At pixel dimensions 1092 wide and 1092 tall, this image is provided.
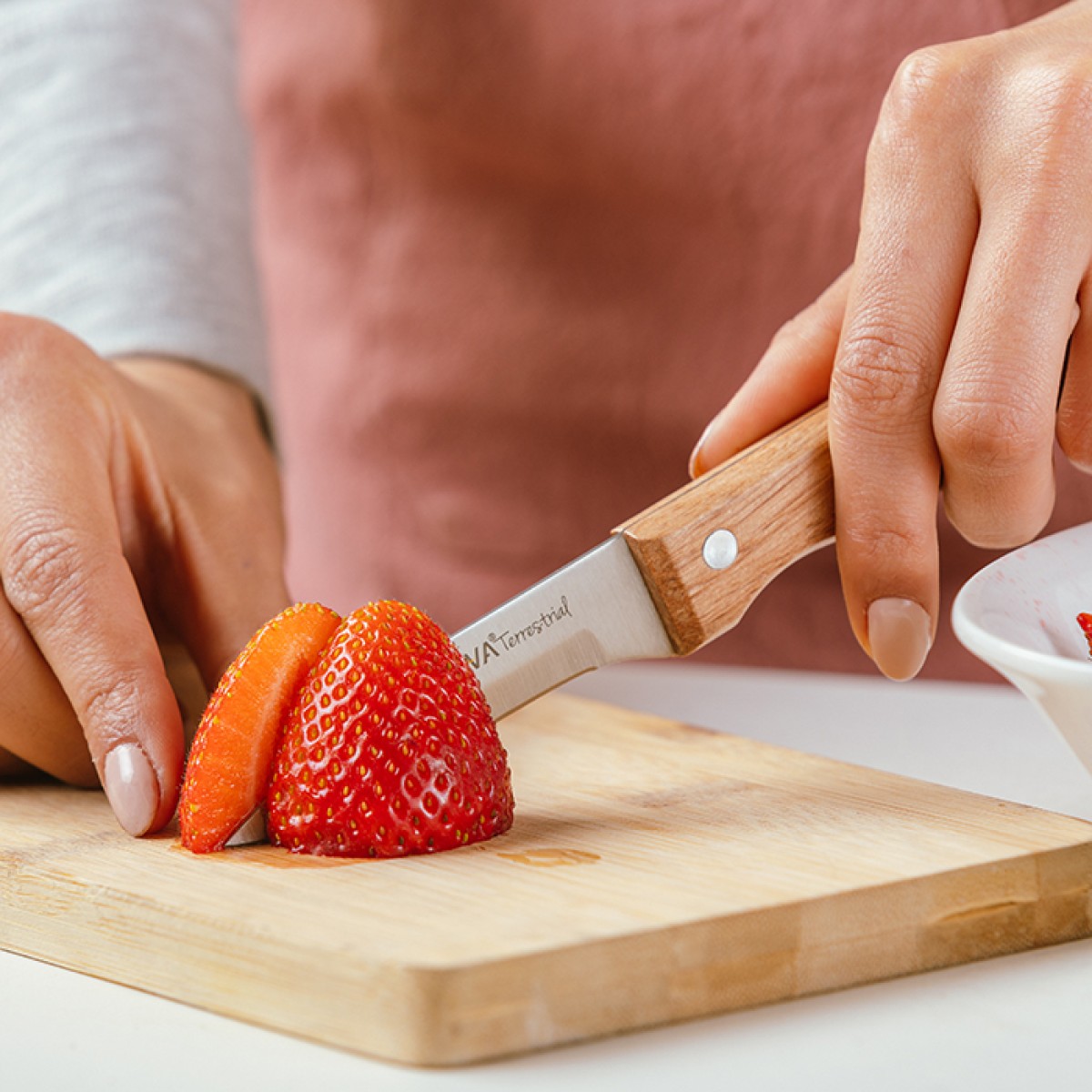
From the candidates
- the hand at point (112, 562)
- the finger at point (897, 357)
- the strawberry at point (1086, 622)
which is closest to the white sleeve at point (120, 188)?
the hand at point (112, 562)

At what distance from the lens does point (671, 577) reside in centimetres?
91

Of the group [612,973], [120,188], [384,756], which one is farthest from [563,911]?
[120,188]

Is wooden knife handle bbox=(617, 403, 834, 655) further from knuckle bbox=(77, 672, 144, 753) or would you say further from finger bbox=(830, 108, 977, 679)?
knuckle bbox=(77, 672, 144, 753)

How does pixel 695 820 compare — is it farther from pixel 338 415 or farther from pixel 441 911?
pixel 338 415

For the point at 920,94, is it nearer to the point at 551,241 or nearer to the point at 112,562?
the point at 112,562

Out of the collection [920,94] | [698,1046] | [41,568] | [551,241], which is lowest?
[698,1046]

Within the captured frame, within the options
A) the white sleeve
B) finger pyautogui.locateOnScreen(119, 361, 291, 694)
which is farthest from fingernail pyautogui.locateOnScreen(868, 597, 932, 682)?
the white sleeve

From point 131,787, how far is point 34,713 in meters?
0.11

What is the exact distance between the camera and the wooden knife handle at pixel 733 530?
0.90 metres

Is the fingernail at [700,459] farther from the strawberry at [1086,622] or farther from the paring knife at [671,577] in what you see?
the strawberry at [1086,622]

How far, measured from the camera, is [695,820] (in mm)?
896

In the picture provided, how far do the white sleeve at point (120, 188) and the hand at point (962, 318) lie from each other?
57cm

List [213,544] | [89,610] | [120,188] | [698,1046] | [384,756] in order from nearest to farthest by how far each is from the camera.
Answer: [698,1046], [384,756], [89,610], [213,544], [120,188]

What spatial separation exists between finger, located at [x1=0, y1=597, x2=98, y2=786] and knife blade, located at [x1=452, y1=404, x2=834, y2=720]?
0.25 metres
